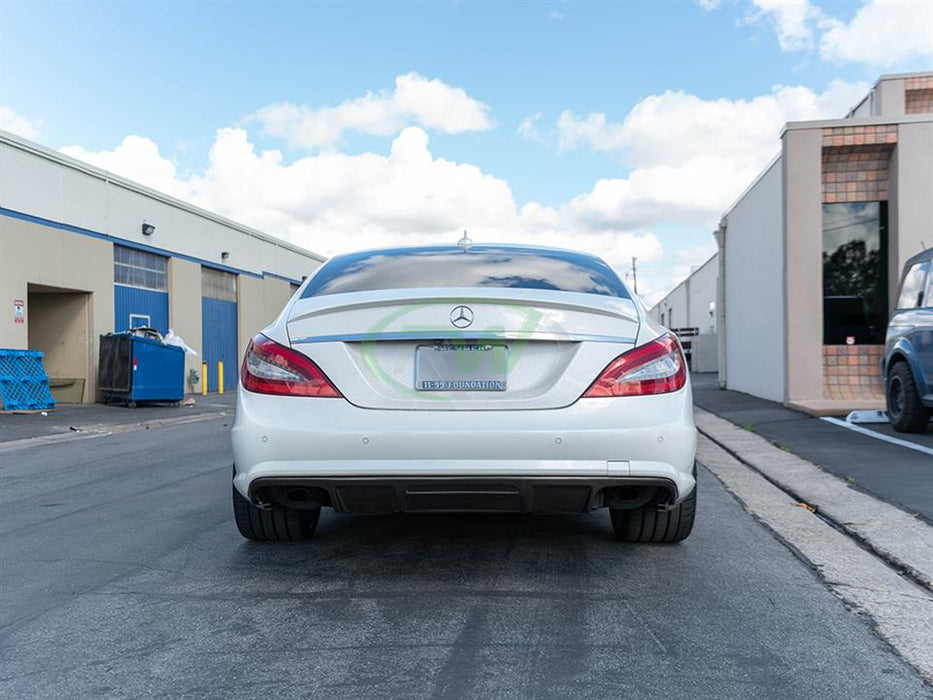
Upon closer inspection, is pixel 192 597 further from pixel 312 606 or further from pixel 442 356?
pixel 442 356

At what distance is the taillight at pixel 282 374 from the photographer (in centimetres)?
347

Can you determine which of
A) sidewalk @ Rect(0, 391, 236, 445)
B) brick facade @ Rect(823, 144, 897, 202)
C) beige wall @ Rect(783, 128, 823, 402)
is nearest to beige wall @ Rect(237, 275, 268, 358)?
sidewalk @ Rect(0, 391, 236, 445)

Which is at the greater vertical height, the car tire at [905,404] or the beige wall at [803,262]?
the beige wall at [803,262]

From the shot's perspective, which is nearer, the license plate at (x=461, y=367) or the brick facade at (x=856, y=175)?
the license plate at (x=461, y=367)

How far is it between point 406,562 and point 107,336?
1677cm

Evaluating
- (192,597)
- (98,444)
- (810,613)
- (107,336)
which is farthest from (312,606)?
(107,336)

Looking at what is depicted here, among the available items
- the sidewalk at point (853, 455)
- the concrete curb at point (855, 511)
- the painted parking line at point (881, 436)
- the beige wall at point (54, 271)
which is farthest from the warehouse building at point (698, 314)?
the concrete curb at point (855, 511)

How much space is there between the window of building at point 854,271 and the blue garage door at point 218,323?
18.9 metres

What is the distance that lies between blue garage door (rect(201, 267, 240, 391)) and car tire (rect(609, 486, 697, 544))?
2346 cm

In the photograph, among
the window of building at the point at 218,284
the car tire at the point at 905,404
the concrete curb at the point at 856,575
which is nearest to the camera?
the concrete curb at the point at 856,575

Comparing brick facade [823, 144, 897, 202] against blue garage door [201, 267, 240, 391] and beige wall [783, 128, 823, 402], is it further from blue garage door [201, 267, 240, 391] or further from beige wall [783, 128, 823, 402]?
blue garage door [201, 267, 240, 391]

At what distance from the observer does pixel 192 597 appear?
3564 mm

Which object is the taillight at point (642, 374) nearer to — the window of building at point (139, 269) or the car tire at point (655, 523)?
the car tire at point (655, 523)

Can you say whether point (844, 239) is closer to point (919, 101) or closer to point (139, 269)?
point (919, 101)
